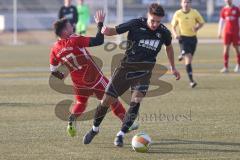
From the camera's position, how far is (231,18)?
69.7ft

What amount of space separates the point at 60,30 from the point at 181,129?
8.49 ft

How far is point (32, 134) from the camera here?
10.7m

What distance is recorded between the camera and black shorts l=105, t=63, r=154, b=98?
9.97 m

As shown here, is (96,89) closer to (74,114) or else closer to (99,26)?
(74,114)

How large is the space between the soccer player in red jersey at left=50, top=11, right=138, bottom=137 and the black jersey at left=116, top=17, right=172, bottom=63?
65 centimetres

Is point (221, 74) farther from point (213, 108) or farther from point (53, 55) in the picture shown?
point (53, 55)

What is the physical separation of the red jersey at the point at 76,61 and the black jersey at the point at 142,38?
25.5 inches

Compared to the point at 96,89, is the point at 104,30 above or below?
above

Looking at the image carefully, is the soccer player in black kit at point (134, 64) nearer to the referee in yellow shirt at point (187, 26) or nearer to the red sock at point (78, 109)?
the red sock at point (78, 109)

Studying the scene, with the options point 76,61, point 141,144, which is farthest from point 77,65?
point 141,144

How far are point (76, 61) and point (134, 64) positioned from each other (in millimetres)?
857

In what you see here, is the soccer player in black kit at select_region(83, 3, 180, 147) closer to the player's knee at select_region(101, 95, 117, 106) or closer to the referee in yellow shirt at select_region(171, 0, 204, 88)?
the player's knee at select_region(101, 95, 117, 106)

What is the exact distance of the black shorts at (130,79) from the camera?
9.97m

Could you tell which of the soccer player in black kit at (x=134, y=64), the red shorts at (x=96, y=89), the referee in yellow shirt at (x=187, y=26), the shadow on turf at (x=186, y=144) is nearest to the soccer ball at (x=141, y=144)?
the shadow on turf at (x=186, y=144)
